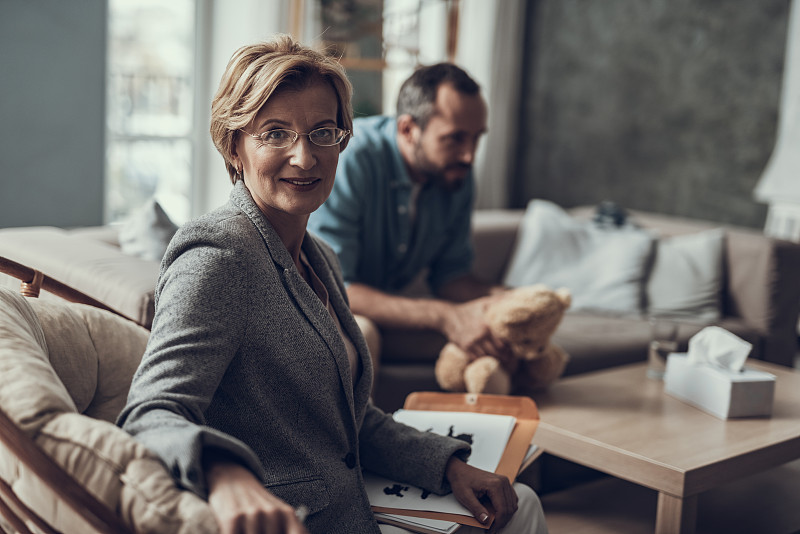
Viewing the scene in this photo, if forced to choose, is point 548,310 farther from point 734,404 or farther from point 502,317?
point 734,404

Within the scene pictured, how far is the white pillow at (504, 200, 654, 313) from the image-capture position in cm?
294

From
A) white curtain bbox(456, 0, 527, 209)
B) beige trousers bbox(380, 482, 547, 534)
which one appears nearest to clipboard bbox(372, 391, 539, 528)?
beige trousers bbox(380, 482, 547, 534)

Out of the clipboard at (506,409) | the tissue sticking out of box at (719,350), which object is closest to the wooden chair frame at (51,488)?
the clipboard at (506,409)

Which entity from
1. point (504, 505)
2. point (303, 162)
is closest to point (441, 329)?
point (504, 505)

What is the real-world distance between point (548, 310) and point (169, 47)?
278cm

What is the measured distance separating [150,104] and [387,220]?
2.11m

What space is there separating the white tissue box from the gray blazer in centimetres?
89

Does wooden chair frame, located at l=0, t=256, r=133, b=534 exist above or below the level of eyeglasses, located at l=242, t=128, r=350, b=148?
below

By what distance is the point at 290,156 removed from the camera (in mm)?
1081

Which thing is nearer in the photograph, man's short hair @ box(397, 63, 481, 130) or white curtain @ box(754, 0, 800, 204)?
man's short hair @ box(397, 63, 481, 130)

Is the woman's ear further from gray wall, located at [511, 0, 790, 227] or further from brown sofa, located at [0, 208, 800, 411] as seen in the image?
gray wall, located at [511, 0, 790, 227]

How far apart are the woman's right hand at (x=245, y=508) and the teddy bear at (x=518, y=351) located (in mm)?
1172

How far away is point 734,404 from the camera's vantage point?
1.84 metres

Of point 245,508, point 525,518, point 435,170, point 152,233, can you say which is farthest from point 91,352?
point 435,170
